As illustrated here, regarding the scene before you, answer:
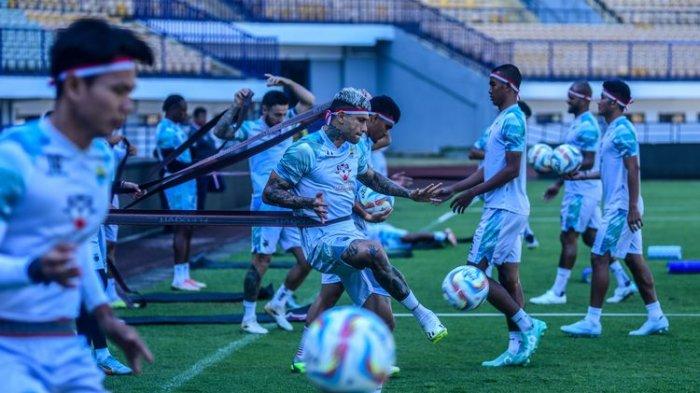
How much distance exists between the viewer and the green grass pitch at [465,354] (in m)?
9.67

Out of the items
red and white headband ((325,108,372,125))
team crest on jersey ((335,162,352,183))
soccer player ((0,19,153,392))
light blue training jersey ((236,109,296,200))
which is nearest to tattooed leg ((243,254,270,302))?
light blue training jersey ((236,109,296,200))

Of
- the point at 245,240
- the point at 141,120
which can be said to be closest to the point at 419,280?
the point at 245,240

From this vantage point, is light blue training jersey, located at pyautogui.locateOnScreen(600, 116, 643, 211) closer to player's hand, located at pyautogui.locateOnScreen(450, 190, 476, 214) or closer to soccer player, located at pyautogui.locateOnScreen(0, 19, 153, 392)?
player's hand, located at pyautogui.locateOnScreen(450, 190, 476, 214)

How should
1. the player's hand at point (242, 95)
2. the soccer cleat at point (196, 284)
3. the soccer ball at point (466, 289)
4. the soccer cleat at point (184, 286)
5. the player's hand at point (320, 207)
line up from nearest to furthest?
the player's hand at point (320, 207) < the soccer ball at point (466, 289) < the player's hand at point (242, 95) < the soccer cleat at point (184, 286) < the soccer cleat at point (196, 284)

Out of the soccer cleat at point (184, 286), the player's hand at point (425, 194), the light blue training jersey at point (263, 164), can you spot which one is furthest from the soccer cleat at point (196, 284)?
→ the player's hand at point (425, 194)

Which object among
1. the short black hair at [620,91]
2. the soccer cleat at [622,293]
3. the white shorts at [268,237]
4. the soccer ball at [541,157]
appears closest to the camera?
the short black hair at [620,91]

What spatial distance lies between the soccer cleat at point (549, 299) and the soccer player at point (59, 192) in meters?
9.64

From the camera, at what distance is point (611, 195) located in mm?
12000

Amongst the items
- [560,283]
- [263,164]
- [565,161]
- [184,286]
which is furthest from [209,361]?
[560,283]

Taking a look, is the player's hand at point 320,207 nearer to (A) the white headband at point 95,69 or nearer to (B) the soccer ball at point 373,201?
(B) the soccer ball at point 373,201

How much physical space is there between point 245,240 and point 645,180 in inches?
762

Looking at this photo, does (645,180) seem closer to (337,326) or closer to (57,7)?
(57,7)

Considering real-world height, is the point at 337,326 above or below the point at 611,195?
above

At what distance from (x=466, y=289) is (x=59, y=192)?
5227mm
